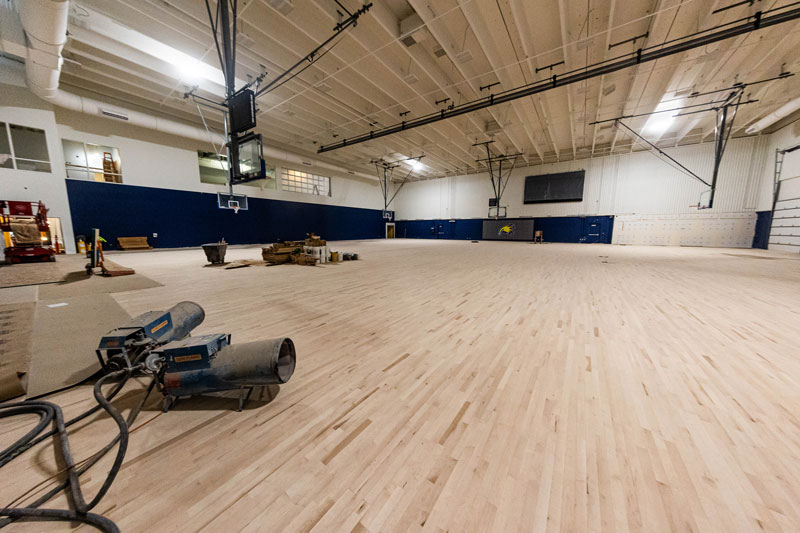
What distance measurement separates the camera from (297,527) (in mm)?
832

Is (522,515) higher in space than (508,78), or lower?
lower

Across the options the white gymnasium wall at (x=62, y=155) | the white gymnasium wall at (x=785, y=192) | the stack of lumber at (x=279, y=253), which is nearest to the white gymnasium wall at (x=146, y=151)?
the white gymnasium wall at (x=62, y=155)

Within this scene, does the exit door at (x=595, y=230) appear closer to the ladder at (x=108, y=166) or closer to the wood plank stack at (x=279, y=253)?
the wood plank stack at (x=279, y=253)

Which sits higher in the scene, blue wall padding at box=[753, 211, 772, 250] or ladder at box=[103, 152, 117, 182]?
ladder at box=[103, 152, 117, 182]

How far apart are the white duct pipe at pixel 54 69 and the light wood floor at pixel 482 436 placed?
666 centimetres

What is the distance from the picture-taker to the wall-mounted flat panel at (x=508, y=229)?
17953 millimetres

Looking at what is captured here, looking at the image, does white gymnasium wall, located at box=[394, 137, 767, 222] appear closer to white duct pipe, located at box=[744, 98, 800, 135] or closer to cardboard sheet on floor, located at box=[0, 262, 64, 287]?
white duct pipe, located at box=[744, 98, 800, 135]

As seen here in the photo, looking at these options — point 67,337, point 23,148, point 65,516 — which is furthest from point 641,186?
point 23,148

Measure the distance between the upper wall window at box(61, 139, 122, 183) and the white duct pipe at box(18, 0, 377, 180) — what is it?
174 centimetres

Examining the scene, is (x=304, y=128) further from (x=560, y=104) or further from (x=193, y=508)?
(x=193, y=508)

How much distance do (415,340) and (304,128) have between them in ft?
39.4

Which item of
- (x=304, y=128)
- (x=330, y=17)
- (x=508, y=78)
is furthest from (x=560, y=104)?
(x=304, y=128)

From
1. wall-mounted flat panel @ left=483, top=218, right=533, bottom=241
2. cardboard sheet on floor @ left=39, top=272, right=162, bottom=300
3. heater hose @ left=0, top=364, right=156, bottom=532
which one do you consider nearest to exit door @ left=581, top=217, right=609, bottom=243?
wall-mounted flat panel @ left=483, top=218, right=533, bottom=241

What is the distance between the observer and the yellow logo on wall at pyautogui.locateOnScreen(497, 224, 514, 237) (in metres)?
18.5
